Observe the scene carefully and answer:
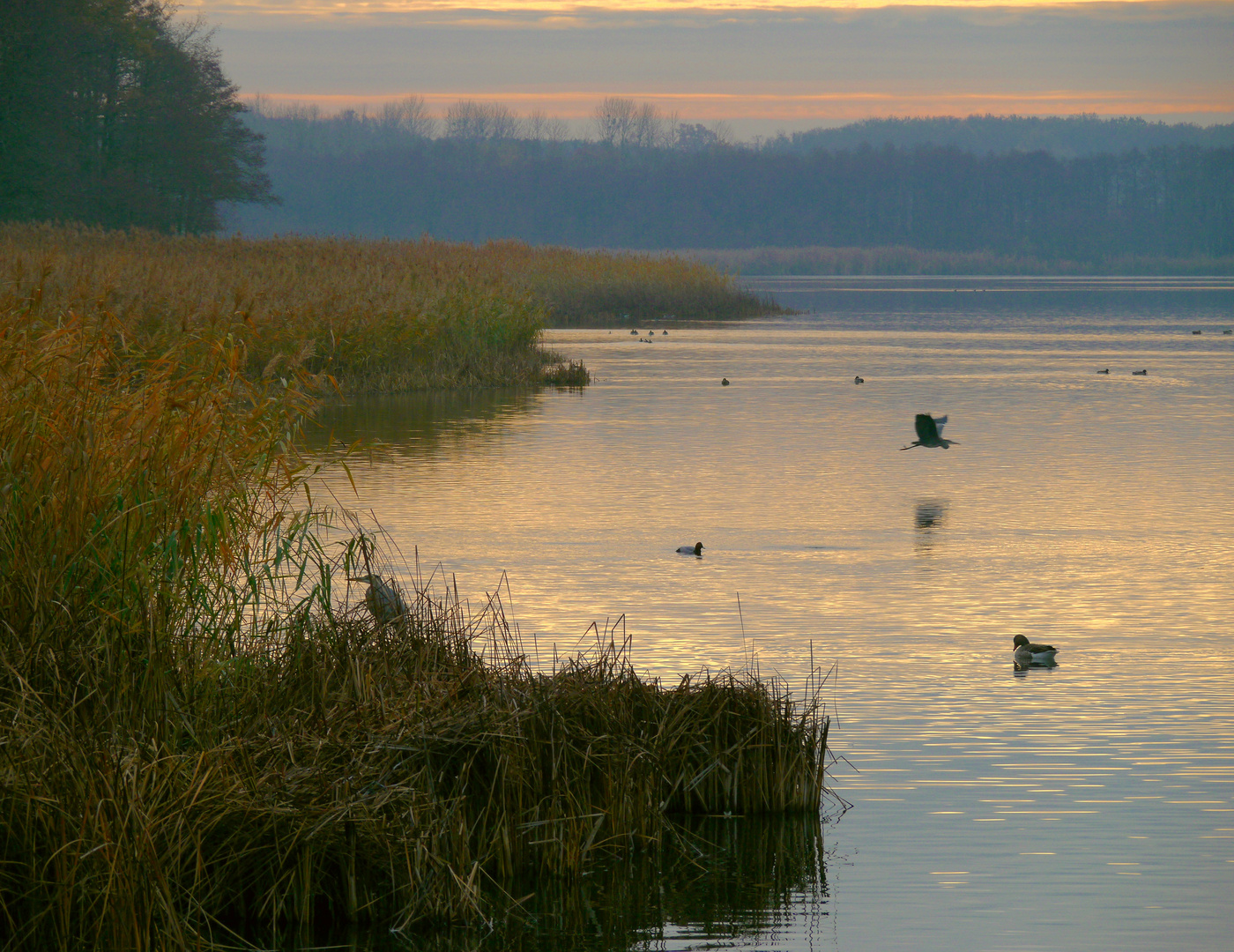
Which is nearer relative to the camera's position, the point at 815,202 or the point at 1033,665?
the point at 1033,665

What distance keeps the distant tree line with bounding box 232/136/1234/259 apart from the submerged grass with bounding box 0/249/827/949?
358 feet

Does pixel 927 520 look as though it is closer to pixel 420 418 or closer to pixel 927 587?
pixel 927 587

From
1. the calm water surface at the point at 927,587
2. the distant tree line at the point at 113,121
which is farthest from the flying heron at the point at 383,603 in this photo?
the distant tree line at the point at 113,121

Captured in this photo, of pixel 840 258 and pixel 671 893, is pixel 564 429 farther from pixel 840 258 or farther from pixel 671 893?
pixel 840 258

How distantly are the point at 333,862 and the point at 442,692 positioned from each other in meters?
0.84

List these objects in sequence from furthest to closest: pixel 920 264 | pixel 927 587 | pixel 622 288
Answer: pixel 920 264
pixel 622 288
pixel 927 587

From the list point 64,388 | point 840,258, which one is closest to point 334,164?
point 840,258

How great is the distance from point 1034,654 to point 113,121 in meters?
49.0

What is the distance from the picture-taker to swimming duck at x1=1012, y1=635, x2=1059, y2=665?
8.14 m

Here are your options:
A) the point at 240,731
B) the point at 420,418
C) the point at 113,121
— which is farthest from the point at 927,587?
the point at 113,121

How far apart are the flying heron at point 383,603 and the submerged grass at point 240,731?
0.30ft

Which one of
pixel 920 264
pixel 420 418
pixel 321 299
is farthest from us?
pixel 920 264

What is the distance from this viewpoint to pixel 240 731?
5602 millimetres

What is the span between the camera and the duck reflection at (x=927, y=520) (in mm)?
11797
